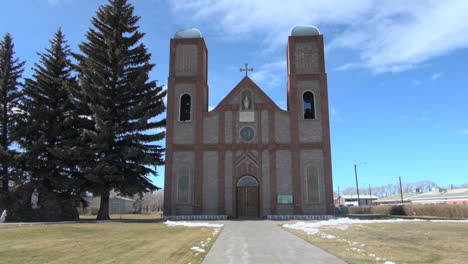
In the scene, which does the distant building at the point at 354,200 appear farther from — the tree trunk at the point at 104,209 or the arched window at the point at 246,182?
the tree trunk at the point at 104,209

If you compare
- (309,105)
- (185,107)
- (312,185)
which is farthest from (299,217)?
(185,107)

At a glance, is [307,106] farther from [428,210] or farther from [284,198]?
[428,210]

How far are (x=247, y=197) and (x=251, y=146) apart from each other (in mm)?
3939

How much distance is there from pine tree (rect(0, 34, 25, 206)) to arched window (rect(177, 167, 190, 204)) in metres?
11.7

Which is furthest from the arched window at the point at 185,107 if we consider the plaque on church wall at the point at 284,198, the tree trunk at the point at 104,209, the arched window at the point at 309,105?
the plaque on church wall at the point at 284,198

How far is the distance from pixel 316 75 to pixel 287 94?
292cm

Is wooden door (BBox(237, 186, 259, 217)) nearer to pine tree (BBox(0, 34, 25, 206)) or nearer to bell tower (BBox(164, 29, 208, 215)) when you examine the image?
bell tower (BBox(164, 29, 208, 215))

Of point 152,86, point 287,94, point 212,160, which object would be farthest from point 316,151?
point 152,86

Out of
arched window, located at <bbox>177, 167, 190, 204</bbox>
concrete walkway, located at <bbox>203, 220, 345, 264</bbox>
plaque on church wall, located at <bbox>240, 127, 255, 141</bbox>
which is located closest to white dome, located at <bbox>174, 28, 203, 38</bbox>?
plaque on church wall, located at <bbox>240, 127, 255, 141</bbox>

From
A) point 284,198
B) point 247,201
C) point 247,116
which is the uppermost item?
point 247,116

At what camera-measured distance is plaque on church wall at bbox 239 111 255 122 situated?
30.3 metres

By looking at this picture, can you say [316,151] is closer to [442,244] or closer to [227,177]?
[227,177]

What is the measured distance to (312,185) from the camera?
2883 centimetres

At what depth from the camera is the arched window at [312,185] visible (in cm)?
2867
